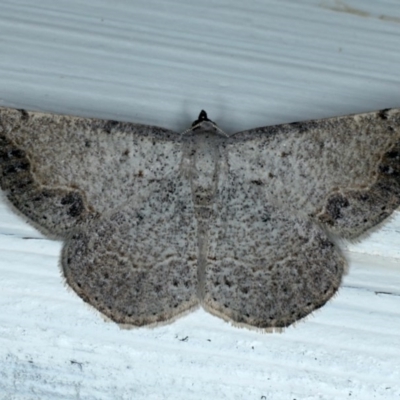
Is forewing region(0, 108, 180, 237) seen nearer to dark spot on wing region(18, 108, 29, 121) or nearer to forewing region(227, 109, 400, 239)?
dark spot on wing region(18, 108, 29, 121)

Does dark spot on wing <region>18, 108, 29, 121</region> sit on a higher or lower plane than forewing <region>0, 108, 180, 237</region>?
higher

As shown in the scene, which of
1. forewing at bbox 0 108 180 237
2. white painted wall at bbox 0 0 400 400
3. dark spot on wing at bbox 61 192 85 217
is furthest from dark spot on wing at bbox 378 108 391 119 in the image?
dark spot on wing at bbox 61 192 85 217

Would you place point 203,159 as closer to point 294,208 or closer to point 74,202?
point 294,208

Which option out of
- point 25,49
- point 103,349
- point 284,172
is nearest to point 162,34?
point 25,49

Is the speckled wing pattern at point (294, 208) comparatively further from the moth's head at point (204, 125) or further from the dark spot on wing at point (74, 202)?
the dark spot on wing at point (74, 202)

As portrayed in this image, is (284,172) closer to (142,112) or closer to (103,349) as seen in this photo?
(142,112)

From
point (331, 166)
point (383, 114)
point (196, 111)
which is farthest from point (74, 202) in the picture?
point (383, 114)

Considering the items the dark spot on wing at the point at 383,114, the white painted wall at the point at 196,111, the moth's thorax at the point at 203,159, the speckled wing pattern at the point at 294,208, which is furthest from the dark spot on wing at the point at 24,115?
the dark spot on wing at the point at 383,114

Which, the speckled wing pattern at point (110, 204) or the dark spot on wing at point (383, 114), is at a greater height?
the dark spot on wing at point (383, 114)
